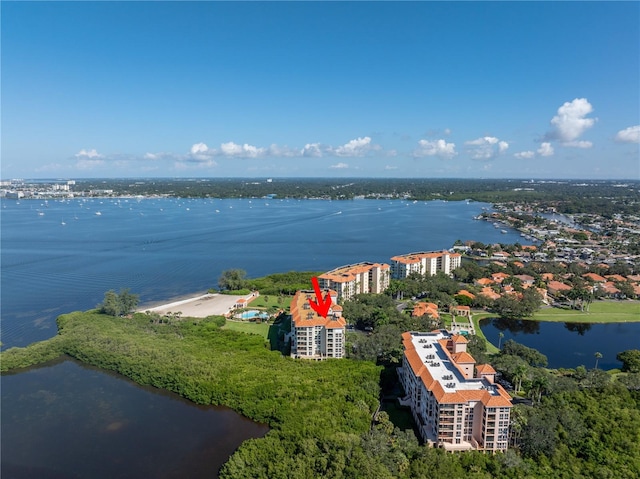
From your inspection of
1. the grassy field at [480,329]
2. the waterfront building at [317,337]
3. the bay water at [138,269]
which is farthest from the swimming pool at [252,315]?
the grassy field at [480,329]

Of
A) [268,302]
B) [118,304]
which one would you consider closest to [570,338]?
[268,302]

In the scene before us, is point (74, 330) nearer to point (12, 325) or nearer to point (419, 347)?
point (12, 325)

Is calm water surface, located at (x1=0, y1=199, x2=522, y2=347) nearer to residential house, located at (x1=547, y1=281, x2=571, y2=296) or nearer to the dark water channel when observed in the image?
the dark water channel

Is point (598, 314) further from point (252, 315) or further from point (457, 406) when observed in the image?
point (252, 315)

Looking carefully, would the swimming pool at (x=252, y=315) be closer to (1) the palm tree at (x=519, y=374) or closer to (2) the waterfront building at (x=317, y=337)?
(2) the waterfront building at (x=317, y=337)

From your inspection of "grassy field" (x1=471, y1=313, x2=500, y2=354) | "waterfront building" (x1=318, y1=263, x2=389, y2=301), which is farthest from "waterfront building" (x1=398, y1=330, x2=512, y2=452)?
"waterfront building" (x1=318, y1=263, x2=389, y2=301)

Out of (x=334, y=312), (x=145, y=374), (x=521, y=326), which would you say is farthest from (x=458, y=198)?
(x=145, y=374)

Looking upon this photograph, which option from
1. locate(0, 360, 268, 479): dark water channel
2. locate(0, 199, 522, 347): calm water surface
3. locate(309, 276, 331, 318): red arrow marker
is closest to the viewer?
locate(0, 360, 268, 479): dark water channel
